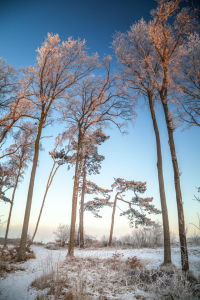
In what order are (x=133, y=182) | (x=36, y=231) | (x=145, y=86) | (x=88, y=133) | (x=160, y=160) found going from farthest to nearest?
(x=133, y=182) → (x=88, y=133) → (x=36, y=231) → (x=145, y=86) → (x=160, y=160)

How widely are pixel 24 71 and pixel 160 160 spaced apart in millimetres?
9109

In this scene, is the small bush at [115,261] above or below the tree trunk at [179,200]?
below

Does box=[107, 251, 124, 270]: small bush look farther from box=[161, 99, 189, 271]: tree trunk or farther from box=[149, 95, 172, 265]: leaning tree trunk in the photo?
box=[161, 99, 189, 271]: tree trunk

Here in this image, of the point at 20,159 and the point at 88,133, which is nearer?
the point at 88,133

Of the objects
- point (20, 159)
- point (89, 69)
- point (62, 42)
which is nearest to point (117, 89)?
point (89, 69)

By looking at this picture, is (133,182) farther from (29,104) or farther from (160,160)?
(29,104)

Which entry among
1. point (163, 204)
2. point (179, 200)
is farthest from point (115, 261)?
point (179, 200)

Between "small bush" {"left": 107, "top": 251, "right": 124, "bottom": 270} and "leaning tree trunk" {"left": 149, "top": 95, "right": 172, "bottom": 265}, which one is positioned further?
"leaning tree trunk" {"left": 149, "top": 95, "right": 172, "bottom": 265}

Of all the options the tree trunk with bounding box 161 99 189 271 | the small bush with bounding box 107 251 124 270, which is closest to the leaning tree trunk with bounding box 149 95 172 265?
the tree trunk with bounding box 161 99 189 271

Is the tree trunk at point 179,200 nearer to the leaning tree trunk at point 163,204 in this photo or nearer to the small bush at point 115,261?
the leaning tree trunk at point 163,204

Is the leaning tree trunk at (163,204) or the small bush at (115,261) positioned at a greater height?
the leaning tree trunk at (163,204)

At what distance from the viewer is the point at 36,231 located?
10.9 meters

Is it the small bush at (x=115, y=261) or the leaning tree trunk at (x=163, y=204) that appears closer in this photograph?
the small bush at (x=115, y=261)

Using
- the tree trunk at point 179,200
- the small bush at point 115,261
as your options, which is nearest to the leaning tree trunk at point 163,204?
the tree trunk at point 179,200
